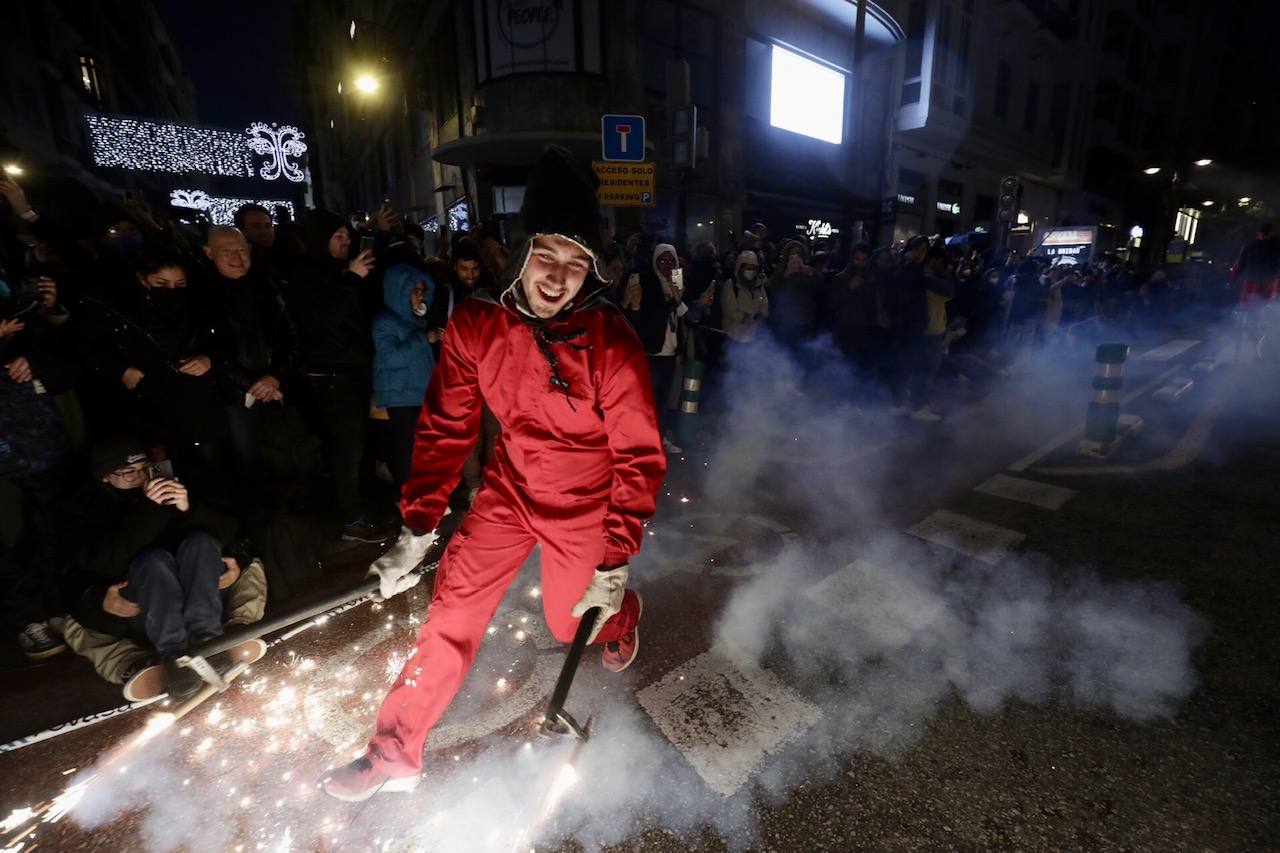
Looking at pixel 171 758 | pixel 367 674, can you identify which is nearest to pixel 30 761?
pixel 171 758

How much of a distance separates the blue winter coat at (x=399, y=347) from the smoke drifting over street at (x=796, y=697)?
5.54ft

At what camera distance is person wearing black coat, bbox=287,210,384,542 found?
4516 millimetres

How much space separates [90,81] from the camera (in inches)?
1196

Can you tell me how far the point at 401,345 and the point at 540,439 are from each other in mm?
2664

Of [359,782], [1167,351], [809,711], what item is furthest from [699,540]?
[1167,351]

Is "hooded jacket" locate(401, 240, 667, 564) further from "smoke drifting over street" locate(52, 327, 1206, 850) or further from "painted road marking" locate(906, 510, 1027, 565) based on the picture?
"painted road marking" locate(906, 510, 1027, 565)

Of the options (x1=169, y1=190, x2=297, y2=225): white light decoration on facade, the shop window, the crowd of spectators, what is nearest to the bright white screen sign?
the shop window

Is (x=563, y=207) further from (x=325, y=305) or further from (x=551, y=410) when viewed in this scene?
(x=325, y=305)

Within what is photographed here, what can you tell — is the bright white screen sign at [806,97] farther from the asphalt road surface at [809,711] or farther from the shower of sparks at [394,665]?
the shower of sparks at [394,665]

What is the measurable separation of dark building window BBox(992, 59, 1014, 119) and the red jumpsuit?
1222 inches

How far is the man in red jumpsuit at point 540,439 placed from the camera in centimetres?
241

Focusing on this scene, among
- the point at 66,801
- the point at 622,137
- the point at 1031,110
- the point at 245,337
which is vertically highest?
the point at 1031,110

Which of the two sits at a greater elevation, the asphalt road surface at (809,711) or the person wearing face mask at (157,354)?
the person wearing face mask at (157,354)

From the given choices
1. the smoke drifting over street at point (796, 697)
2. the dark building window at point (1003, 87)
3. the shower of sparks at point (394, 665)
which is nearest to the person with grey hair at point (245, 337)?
the smoke drifting over street at point (796, 697)
